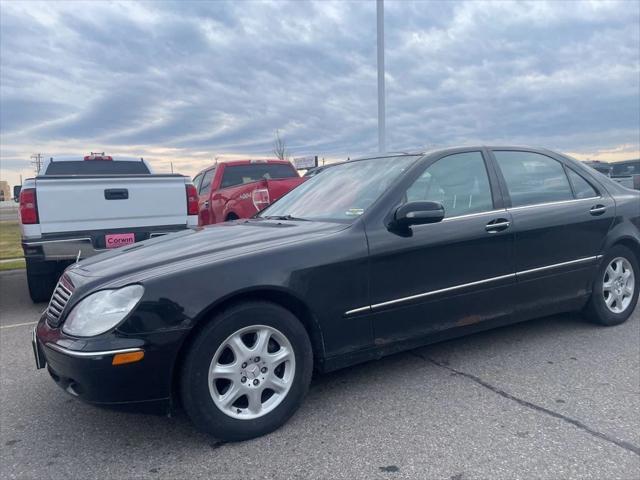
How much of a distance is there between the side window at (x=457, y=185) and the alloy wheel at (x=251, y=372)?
136 centimetres

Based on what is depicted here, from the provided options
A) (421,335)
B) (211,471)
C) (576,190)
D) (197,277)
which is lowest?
(211,471)

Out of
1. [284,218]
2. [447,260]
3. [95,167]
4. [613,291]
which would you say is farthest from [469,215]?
[95,167]

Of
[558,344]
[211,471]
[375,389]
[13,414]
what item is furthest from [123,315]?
[558,344]

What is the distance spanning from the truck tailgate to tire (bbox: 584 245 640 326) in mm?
4482

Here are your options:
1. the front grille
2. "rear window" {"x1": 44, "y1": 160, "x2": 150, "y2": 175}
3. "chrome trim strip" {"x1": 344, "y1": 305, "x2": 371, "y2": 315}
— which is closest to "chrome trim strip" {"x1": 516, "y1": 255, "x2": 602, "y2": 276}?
"chrome trim strip" {"x1": 344, "y1": 305, "x2": 371, "y2": 315}

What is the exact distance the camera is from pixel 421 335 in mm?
3424

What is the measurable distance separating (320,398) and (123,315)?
4.56 ft

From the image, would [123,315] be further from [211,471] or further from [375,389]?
[375,389]

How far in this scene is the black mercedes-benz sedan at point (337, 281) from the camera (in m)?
2.61

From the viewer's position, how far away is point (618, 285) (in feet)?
15.0

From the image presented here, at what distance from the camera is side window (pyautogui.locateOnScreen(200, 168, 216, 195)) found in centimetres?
992

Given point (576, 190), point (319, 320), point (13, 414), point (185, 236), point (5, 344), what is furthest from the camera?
point (5, 344)

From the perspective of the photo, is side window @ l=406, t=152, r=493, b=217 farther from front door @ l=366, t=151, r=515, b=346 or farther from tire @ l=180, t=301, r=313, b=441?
tire @ l=180, t=301, r=313, b=441

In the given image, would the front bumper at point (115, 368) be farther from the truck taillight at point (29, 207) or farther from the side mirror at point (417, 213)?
the truck taillight at point (29, 207)
